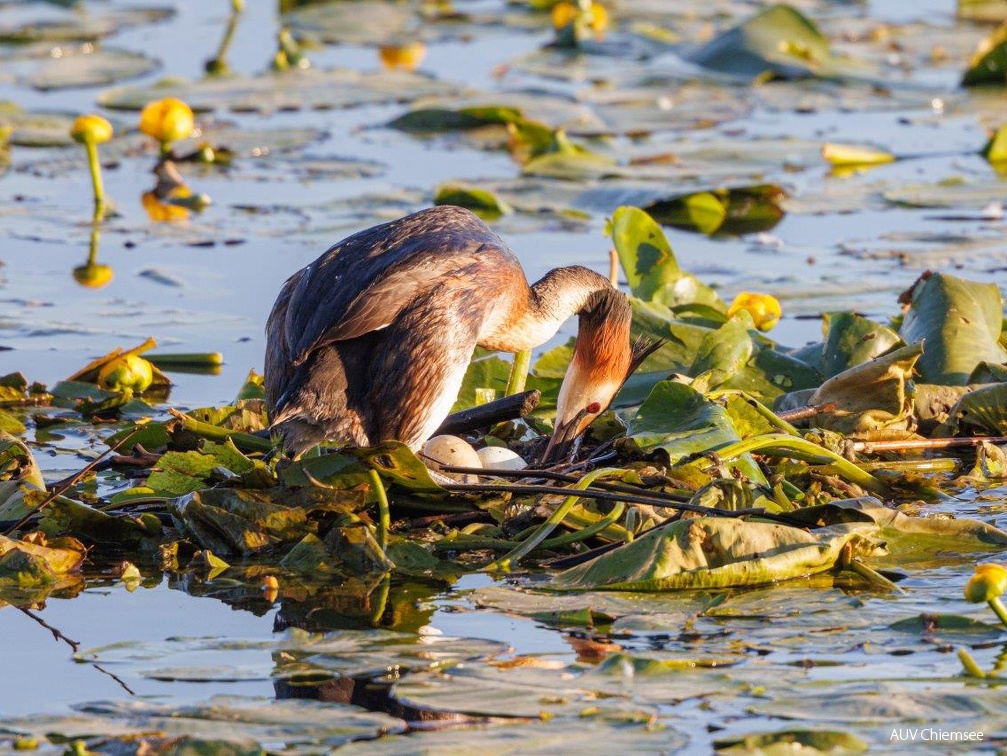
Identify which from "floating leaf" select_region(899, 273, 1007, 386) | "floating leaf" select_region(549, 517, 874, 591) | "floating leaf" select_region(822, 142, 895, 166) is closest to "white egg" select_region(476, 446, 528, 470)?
"floating leaf" select_region(549, 517, 874, 591)

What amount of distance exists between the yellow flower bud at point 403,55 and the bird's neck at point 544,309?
8.90 m

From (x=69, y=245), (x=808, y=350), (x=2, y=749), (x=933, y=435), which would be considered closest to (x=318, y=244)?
(x=69, y=245)

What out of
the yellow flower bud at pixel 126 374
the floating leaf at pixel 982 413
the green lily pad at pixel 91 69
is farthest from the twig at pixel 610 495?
the green lily pad at pixel 91 69

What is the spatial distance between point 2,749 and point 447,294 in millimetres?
2535

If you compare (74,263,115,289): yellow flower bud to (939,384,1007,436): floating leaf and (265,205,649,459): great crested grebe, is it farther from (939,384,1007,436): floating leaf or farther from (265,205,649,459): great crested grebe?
(939,384,1007,436): floating leaf

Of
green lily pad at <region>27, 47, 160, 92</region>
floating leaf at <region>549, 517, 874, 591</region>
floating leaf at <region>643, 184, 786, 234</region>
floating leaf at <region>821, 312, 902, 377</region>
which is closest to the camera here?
floating leaf at <region>549, 517, 874, 591</region>

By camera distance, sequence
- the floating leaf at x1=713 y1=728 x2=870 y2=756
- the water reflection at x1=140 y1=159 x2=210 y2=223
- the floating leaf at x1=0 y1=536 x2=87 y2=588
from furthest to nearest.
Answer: the water reflection at x1=140 y1=159 x2=210 y2=223, the floating leaf at x1=0 y1=536 x2=87 y2=588, the floating leaf at x1=713 y1=728 x2=870 y2=756

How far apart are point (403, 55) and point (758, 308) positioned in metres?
9.36

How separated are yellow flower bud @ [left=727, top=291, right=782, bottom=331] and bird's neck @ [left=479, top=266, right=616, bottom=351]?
27.6 inches

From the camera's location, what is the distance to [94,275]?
9359 mm

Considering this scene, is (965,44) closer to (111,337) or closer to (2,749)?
(111,337)

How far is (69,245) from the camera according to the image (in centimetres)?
996

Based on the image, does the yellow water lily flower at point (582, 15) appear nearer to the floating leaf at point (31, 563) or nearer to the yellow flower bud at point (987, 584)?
the floating leaf at point (31, 563)

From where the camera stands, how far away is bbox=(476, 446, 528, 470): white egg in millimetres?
5918
